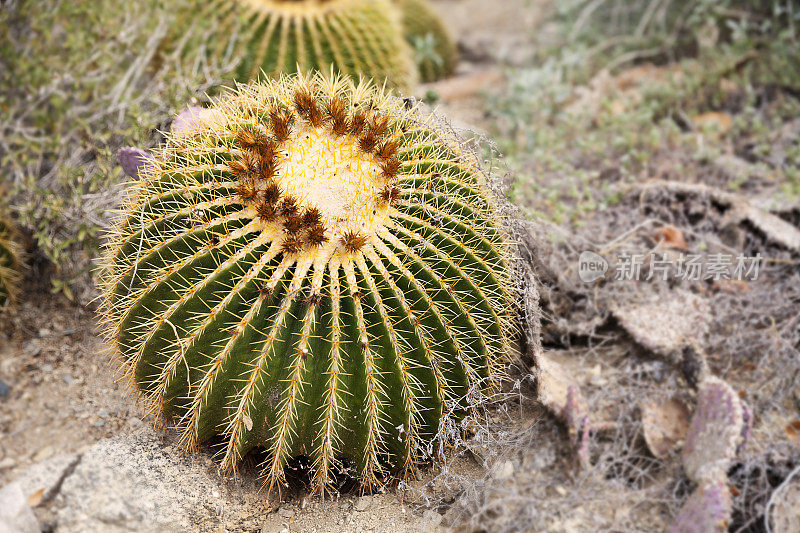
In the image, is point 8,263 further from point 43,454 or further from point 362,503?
point 362,503

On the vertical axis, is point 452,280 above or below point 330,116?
below

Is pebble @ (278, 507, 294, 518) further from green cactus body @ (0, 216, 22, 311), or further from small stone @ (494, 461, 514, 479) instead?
green cactus body @ (0, 216, 22, 311)

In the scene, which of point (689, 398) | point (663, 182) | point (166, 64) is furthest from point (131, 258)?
point (663, 182)

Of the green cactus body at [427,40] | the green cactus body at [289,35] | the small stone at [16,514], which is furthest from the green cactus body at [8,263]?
the green cactus body at [427,40]

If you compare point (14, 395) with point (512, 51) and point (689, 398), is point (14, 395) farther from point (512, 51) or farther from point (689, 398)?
point (512, 51)

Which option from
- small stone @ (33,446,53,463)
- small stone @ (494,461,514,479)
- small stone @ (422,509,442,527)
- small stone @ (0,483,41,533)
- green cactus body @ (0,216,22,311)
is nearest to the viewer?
small stone @ (0,483,41,533)
